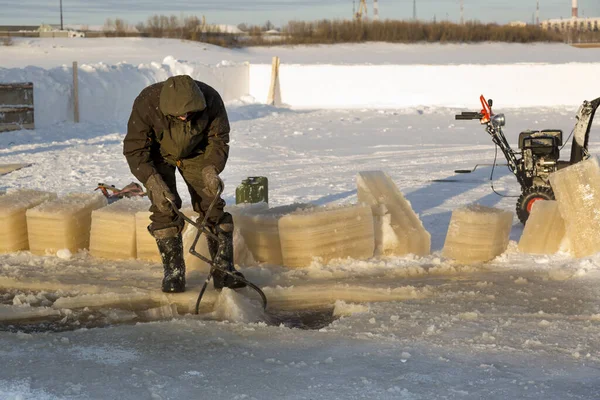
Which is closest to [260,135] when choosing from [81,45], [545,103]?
[545,103]

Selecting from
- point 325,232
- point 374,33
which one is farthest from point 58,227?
point 374,33

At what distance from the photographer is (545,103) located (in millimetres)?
28453

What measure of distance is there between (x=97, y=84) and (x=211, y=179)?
18.5m

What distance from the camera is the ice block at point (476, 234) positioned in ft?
21.5

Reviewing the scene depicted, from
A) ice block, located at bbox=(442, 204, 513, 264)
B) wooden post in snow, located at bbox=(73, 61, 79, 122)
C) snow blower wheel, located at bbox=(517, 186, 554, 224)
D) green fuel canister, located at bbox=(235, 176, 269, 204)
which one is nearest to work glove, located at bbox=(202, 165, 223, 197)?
ice block, located at bbox=(442, 204, 513, 264)

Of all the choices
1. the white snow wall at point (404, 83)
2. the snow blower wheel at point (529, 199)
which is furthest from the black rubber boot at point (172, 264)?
the white snow wall at point (404, 83)

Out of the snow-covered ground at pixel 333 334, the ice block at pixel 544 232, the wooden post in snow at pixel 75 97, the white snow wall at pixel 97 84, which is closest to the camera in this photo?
the snow-covered ground at pixel 333 334

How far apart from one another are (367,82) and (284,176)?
56.7 feet

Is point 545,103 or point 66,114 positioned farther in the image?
point 545,103

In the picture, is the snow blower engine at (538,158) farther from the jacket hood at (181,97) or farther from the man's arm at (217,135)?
the jacket hood at (181,97)

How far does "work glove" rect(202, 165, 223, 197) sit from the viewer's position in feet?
18.1

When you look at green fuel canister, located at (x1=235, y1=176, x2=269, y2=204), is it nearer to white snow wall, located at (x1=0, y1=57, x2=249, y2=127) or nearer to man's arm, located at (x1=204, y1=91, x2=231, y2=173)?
A: man's arm, located at (x1=204, y1=91, x2=231, y2=173)

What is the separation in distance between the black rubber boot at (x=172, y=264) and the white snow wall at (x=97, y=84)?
51.3 feet

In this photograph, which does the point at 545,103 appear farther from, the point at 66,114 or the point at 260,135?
the point at 66,114
